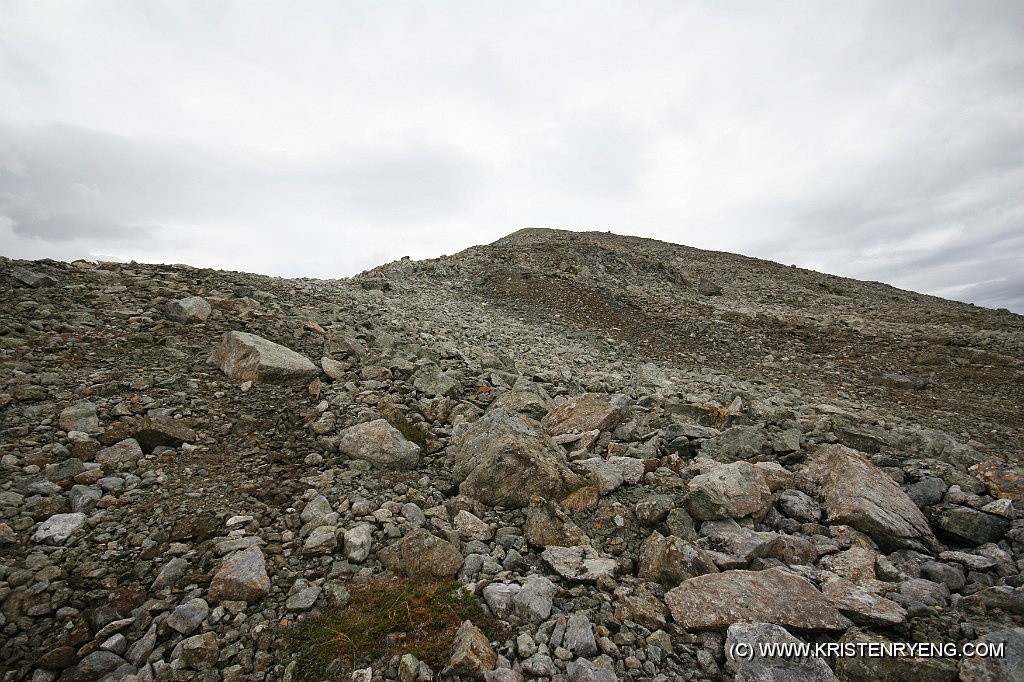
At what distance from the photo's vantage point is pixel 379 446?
6043 mm

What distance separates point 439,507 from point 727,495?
137 inches

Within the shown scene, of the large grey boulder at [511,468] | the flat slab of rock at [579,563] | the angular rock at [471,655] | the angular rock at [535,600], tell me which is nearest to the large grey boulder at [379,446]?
the large grey boulder at [511,468]

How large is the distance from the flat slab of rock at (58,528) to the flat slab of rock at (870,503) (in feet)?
26.7

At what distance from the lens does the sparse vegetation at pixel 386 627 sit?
326cm

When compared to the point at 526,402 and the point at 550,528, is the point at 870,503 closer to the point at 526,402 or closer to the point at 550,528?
the point at 550,528

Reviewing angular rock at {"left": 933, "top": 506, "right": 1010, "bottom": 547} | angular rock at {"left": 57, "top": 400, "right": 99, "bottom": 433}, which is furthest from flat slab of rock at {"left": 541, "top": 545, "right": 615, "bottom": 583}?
angular rock at {"left": 57, "top": 400, "right": 99, "bottom": 433}

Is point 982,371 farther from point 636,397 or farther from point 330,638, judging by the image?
point 330,638

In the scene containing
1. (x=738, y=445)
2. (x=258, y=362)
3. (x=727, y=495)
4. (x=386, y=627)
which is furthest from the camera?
(x=258, y=362)

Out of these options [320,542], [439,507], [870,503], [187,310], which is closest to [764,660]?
[870,503]

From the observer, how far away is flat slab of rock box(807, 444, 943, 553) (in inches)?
183

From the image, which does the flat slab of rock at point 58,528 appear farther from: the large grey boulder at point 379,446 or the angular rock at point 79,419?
the large grey boulder at point 379,446

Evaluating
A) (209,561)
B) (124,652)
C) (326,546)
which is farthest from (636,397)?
(124,652)

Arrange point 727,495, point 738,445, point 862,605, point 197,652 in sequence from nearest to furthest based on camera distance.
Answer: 1. point 197,652
2. point 862,605
3. point 727,495
4. point 738,445

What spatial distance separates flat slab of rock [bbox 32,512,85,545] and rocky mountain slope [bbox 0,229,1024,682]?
3 cm
